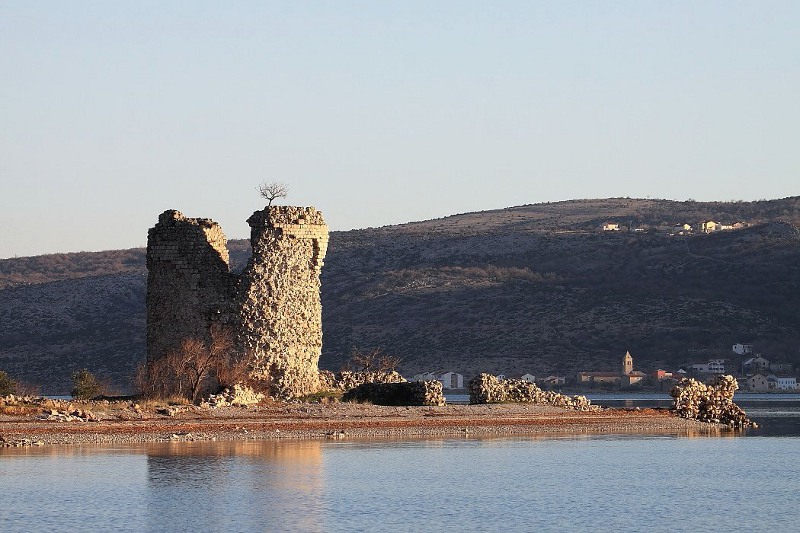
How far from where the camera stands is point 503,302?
4129 inches

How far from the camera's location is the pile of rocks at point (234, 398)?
36.4 meters

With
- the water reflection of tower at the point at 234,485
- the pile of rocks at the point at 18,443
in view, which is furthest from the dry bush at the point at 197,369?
the pile of rocks at the point at 18,443

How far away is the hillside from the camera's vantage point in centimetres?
9269

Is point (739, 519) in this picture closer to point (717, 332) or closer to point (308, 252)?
point (308, 252)

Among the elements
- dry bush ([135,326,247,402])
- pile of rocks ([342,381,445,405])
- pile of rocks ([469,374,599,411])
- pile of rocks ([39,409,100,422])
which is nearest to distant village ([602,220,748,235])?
pile of rocks ([469,374,599,411])

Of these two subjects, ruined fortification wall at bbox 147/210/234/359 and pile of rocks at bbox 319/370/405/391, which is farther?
pile of rocks at bbox 319/370/405/391

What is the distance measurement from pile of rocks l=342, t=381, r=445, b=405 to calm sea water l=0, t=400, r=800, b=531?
18.2 feet

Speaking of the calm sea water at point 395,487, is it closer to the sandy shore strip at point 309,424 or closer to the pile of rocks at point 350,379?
the sandy shore strip at point 309,424

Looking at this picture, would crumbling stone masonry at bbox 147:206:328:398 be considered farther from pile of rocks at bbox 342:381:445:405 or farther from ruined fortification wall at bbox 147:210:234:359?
pile of rocks at bbox 342:381:445:405

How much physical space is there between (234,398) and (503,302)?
6911 cm

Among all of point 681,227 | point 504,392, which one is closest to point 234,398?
point 504,392

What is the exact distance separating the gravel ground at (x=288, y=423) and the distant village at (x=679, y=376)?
41272 millimetres

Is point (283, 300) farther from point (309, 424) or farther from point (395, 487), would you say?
point (395, 487)

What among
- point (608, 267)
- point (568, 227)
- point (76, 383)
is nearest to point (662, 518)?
point (76, 383)
